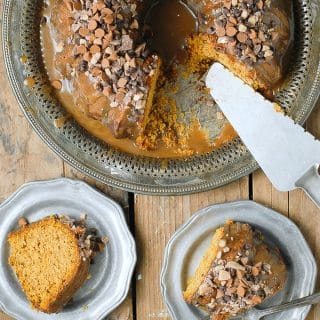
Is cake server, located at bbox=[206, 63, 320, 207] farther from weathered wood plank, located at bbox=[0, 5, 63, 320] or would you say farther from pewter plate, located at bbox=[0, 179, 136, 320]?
weathered wood plank, located at bbox=[0, 5, 63, 320]

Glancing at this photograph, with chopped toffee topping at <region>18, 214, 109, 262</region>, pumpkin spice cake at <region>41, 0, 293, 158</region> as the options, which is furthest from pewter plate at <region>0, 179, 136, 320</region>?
pumpkin spice cake at <region>41, 0, 293, 158</region>

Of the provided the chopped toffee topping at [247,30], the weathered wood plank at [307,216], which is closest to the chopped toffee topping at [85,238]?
the weathered wood plank at [307,216]

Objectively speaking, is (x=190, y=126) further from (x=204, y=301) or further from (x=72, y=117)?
(x=204, y=301)

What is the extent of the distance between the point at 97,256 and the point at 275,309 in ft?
2.14

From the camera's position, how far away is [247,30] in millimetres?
2092

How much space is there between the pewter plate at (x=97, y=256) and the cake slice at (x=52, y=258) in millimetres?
38

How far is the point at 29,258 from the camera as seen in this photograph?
228cm

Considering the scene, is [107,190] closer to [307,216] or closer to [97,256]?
[97,256]

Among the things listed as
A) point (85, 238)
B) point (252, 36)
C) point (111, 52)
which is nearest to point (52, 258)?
point (85, 238)

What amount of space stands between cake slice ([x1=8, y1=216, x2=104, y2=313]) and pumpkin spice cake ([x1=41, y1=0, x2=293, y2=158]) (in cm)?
35

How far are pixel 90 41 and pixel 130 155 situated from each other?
0.42 m

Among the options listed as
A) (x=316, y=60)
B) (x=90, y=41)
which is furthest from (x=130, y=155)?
(x=316, y=60)

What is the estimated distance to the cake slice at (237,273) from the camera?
7.04 ft

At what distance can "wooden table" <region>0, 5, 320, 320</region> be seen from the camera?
91.4 inches
